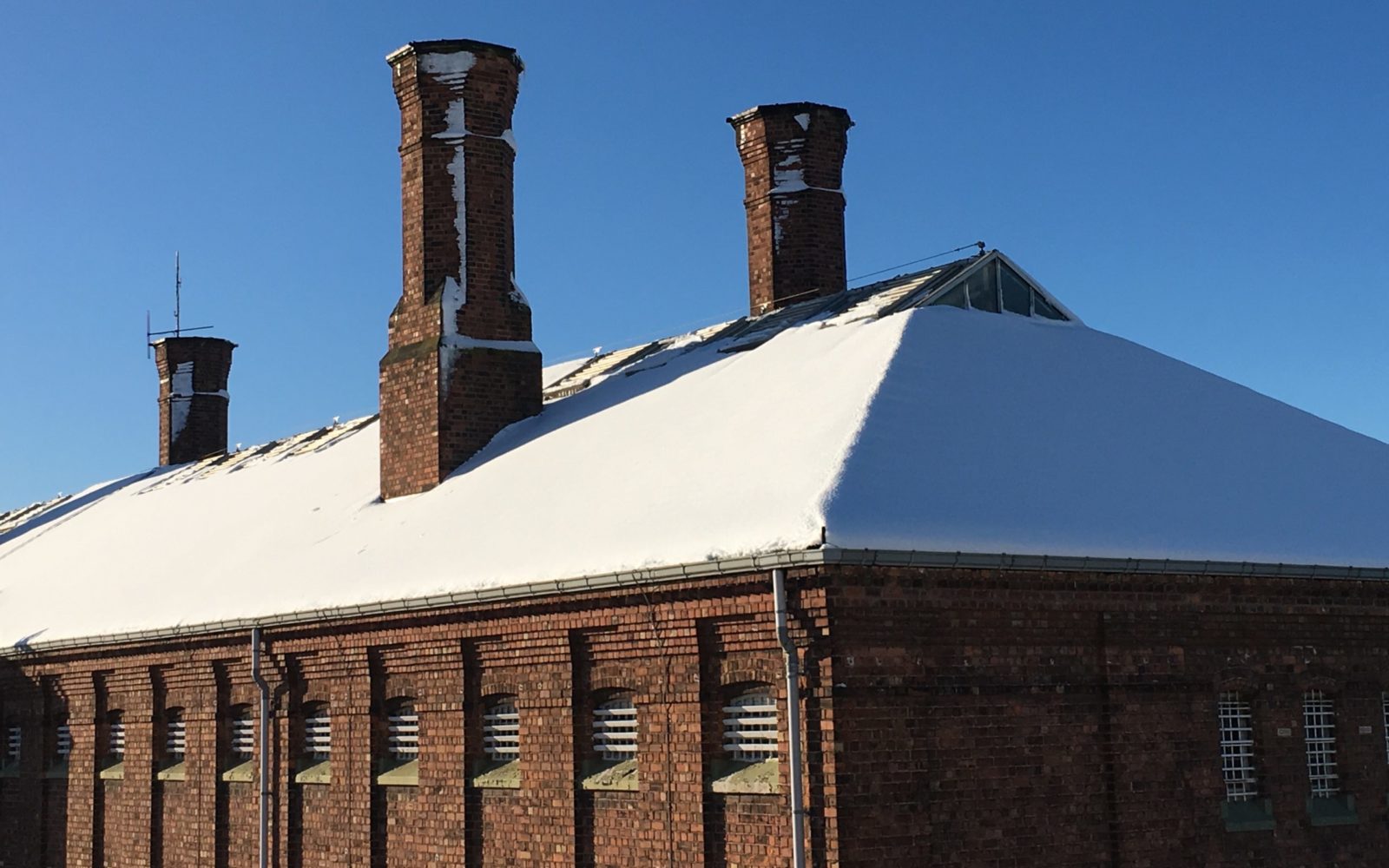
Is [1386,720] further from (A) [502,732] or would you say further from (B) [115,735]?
(B) [115,735]

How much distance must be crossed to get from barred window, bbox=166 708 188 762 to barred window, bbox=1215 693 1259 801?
1241 centimetres

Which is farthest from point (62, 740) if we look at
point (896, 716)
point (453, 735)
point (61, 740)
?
point (896, 716)

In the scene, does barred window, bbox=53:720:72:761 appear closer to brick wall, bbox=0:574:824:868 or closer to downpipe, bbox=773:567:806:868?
brick wall, bbox=0:574:824:868

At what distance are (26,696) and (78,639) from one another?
2.99 meters

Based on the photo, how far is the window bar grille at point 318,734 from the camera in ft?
58.5

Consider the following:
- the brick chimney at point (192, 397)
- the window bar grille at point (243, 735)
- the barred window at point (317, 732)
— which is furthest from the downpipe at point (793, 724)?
the brick chimney at point (192, 397)

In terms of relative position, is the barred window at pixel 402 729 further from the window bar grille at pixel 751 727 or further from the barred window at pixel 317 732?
the window bar grille at pixel 751 727

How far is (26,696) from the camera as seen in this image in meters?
22.8

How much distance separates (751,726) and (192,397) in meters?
24.2

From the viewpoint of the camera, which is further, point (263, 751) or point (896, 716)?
point (263, 751)

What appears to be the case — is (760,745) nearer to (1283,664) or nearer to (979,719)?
(979,719)

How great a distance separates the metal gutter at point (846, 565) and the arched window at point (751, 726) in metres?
1.06

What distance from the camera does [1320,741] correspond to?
47.9 ft

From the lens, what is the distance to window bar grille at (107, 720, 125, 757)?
21.5 metres
